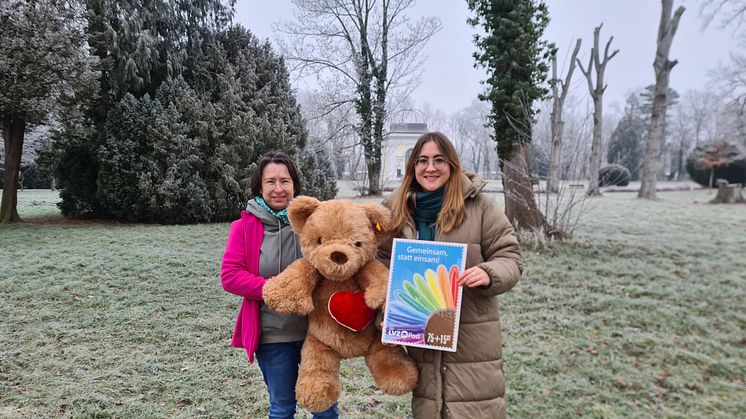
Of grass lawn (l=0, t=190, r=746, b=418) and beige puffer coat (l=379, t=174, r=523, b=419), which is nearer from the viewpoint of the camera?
beige puffer coat (l=379, t=174, r=523, b=419)

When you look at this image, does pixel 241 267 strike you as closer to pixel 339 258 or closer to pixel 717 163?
pixel 339 258

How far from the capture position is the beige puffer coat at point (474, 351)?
6.21 ft

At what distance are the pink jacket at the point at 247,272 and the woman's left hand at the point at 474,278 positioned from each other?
89 centimetres

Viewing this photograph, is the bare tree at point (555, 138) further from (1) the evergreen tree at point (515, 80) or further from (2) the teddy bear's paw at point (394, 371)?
(2) the teddy bear's paw at point (394, 371)

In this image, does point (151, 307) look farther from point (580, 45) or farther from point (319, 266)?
point (580, 45)

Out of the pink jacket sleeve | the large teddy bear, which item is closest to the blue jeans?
the large teddy bear

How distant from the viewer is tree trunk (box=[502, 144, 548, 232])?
8.38m

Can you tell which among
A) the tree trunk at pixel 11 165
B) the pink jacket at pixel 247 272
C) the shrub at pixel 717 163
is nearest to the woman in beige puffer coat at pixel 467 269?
the pink jacket at pixel 247 272

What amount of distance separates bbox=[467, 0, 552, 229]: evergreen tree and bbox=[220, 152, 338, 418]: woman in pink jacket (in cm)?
675

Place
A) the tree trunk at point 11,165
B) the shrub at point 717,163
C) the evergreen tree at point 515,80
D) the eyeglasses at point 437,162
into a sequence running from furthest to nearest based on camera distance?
the shrub at point 717,163 → the tree trunk at point 11,165 → the evergreen tree at point 515,80 → the eyeglasses at point 437,162

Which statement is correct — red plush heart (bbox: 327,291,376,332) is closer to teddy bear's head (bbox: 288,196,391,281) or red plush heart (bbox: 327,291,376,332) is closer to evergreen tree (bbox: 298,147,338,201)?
teddy bear's head (bbox: 288,196,391,281)

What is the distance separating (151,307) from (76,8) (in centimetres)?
829

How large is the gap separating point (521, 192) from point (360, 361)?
17.8ft

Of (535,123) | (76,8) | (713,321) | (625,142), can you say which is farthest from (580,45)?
(625,142)
